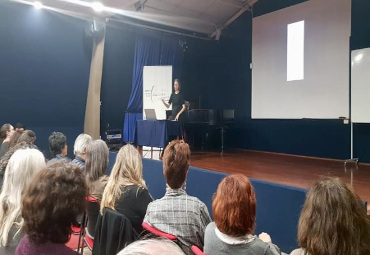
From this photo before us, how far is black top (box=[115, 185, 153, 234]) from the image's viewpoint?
6.81 ft

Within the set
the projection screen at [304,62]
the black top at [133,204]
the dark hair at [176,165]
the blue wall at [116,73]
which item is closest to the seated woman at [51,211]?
the dark hair at [176,165]

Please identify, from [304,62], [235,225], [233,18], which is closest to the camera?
[235,225]

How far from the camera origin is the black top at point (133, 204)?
Result: 81.7 inches

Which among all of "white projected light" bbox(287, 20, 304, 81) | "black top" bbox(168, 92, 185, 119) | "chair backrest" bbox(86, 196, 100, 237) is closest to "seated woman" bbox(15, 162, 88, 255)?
"chair backrest" bbox(86, 196, 100, 237)

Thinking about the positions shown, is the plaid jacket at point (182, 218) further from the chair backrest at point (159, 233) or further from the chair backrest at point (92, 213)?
the chair backrest at point (92, 213)

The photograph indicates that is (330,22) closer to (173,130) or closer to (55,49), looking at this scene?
(173,130)

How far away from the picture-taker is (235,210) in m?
1.40

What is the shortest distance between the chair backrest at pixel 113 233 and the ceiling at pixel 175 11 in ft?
20.2

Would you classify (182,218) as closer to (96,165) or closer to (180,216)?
(180,216)

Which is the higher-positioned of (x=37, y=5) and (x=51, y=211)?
(x=37, y=5)

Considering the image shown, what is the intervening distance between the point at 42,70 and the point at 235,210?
737 cm

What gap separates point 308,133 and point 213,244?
6303 millimetres

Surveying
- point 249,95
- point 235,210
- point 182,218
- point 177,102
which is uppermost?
point 249,95

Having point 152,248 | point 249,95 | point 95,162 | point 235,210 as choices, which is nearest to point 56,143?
point 95,162
